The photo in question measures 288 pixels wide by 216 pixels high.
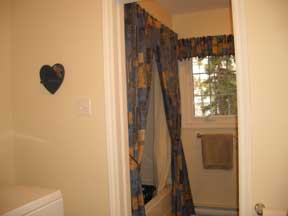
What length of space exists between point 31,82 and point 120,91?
72cm

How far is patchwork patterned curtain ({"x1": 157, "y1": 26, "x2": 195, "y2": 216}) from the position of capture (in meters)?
3.00

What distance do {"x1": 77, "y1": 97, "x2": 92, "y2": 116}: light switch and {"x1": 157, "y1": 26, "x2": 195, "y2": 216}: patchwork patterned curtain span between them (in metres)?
1.34

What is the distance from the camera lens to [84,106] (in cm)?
180

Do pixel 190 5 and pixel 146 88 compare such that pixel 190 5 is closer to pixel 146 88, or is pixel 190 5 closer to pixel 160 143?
pixel 146 88

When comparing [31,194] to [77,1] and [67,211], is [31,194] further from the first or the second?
[77,1]

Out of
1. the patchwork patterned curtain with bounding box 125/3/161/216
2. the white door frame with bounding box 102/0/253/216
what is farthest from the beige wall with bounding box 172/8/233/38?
the white door frame with bounding box 102/0/253/216

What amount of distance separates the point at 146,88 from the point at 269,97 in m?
1.19

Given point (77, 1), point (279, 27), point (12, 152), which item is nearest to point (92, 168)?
point (12, 152)

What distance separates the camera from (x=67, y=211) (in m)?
1.88

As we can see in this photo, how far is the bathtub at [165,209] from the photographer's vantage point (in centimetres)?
265

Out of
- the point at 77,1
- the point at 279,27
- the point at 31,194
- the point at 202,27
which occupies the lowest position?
the point at 31,194

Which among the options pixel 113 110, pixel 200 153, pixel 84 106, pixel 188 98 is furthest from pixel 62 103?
pixel 200 153

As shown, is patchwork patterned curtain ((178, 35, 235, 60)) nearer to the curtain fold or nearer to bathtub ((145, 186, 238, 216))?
the curtain fold

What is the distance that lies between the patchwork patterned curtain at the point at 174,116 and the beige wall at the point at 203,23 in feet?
1.09
